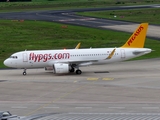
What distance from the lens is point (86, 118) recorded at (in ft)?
77.2

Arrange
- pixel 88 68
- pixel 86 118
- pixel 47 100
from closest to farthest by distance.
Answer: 1. pixel 86 118
2. pixel 47 100
3. pixel 88 68

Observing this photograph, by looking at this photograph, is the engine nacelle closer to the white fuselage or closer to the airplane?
the airplane

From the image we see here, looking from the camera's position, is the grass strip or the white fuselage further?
the grass strip

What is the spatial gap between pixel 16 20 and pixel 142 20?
32037mm

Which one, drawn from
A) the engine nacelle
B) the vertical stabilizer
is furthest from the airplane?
the vertical stabilizer

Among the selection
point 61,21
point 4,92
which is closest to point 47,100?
point 4,92

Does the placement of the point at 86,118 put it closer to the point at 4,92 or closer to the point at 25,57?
the point at 4,92

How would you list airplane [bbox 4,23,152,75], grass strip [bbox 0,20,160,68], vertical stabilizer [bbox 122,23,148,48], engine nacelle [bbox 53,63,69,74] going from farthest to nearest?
1. grass strip [bbox 0,20,160,68]
2. vertical stabilizer [bbox 122,23,148,48]
3. airplane [bbox 4,23,152,75]
4. engine nacelle [bbox 53,63,69,74]

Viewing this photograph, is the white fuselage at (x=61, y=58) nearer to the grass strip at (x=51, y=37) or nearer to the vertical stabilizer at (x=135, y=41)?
the vertical stabilizer at (x=135, y=41)

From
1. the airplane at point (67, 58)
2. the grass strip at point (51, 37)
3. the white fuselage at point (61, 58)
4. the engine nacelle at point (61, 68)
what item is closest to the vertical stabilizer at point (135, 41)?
the airplane at point (67, 58)

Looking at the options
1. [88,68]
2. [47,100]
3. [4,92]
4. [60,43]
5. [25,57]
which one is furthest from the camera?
[60,43]

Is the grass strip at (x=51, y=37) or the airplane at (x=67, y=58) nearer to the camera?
the airplane at (x=67, y=58)

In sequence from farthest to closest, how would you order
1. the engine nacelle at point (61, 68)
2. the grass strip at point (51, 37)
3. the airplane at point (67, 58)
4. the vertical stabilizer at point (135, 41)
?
the grass strip at point (51, 37) < the vertical stabilizer at point (135, 41) < the airplane at point (67, 58) < the engine nacelle at point (61, 68)

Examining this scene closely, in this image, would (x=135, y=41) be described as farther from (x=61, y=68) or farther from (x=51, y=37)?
→ (x=51, y=37)
